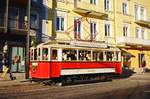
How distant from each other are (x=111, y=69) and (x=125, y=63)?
48.4 feet

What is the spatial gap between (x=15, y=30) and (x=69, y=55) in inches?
265

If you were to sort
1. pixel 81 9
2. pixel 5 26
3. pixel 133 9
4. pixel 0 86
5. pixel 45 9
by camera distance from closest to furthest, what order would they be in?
pixel 0 86, pixel 5 26, pixel 45 9, pixel 81 9, pixel 133 9

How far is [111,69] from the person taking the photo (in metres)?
25.0

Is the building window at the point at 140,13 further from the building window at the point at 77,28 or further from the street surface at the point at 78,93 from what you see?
the street surface at the point at 78,93

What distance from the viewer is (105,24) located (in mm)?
36438

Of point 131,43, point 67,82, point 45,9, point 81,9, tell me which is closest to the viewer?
point 67,82

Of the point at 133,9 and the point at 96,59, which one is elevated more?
the point at 133,9

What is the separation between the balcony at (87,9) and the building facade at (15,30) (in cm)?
533

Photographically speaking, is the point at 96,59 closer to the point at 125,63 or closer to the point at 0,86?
the point at 0,86

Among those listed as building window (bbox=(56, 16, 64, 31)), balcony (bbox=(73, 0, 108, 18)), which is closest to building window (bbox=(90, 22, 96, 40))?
balcony (bbox=(73, 0, 108, 18))

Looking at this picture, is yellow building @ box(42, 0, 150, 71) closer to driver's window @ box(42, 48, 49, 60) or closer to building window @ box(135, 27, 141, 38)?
building window @ box(135, 27, 141, 38)

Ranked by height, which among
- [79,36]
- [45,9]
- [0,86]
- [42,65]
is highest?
[45,9]

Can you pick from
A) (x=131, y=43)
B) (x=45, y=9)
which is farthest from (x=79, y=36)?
(x=131, y=43)

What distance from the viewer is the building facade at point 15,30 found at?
2617 centimetres
